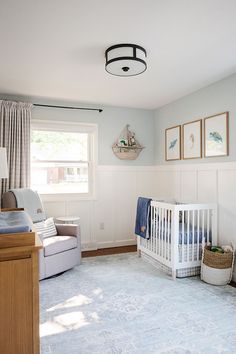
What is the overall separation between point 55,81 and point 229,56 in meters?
1.96

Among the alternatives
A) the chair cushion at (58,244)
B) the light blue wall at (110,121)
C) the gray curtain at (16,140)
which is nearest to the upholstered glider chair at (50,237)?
the chair cushion at (58,244)

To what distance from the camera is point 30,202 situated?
3471 mm

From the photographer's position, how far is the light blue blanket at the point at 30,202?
11.1ft

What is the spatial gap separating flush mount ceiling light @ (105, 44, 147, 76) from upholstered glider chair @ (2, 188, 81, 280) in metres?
1.99

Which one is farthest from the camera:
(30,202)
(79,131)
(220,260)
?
(79,131)

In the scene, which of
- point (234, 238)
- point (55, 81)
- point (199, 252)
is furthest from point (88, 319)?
point (55, 81)

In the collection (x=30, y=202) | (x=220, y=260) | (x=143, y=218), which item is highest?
(x=30, y=202)

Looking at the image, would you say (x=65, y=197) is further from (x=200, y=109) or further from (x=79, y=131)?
(x=200, y=109)

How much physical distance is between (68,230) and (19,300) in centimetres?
222

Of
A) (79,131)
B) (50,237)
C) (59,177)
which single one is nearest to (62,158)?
(59,177)

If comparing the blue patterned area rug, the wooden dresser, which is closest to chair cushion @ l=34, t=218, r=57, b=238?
the blue patterned area rug

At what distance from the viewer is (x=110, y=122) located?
445 cm

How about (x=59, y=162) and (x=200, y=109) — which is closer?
(x=200, y=109)

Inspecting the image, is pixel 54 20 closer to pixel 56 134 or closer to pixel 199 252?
pixel 56 134
